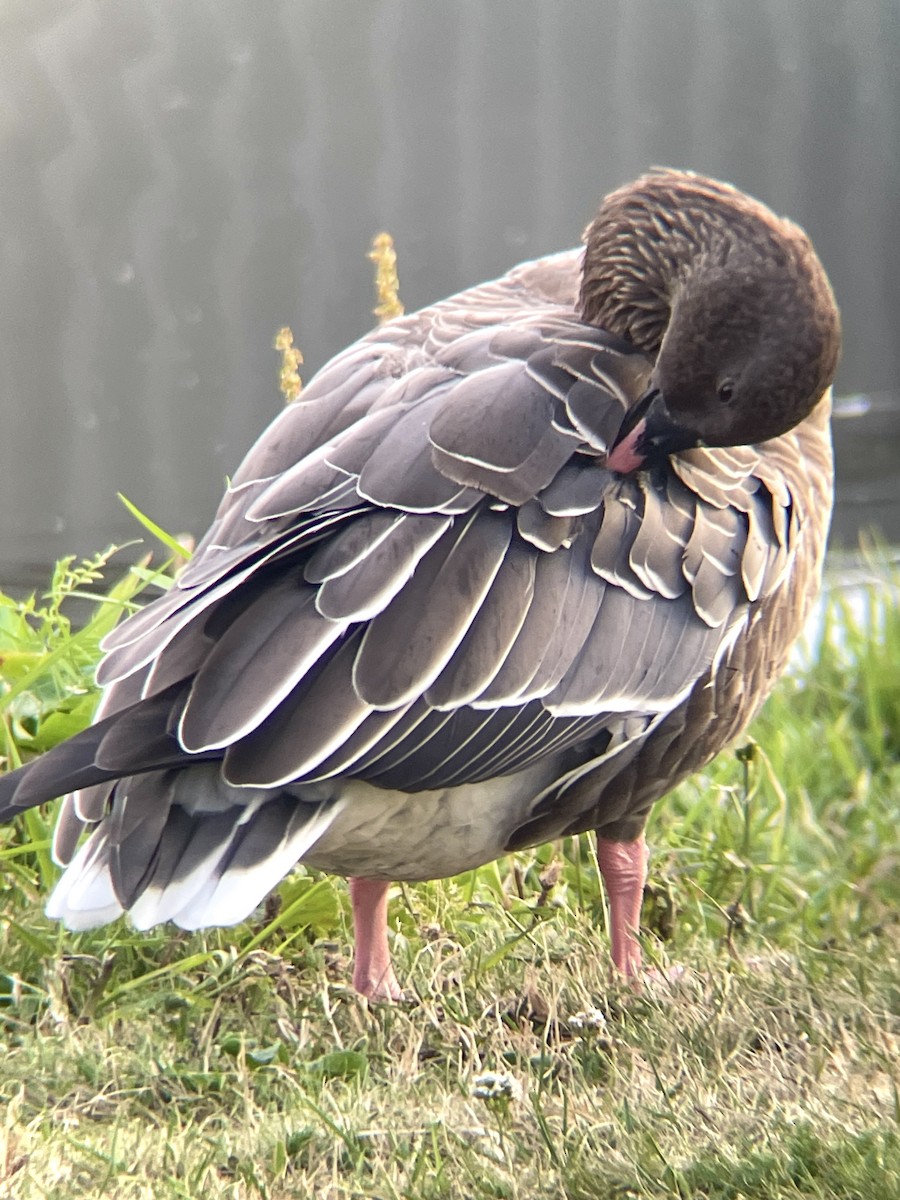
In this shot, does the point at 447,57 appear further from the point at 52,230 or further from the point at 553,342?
the point at 553,342

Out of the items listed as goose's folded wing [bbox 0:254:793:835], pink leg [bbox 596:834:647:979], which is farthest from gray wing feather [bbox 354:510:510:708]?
pink leg [bbox 596:834:647:979]

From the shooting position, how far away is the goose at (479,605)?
2.64m

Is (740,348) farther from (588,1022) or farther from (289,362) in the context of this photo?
(588,1022)

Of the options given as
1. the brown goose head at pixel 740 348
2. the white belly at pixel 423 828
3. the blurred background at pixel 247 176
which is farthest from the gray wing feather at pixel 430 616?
the blurred background at pixel 247 176

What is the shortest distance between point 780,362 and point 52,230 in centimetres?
335

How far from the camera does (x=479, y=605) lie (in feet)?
9.18

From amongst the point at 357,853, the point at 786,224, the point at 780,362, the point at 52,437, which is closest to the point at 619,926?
the point at 357,853

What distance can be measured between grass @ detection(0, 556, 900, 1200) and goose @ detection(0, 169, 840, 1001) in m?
0.23

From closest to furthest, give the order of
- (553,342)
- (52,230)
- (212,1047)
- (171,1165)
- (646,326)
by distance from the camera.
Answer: (171,1165) < (212,1047) < (553,342) < (646,326) < (52,230)

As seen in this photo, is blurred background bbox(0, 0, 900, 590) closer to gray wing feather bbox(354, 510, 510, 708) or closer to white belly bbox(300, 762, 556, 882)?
white belly bbox(300, 762, 556, 882)

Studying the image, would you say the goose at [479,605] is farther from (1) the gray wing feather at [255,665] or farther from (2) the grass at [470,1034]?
(2) the grass at [470,1034]

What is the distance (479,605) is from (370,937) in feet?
2.87

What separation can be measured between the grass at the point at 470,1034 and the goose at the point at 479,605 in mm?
230

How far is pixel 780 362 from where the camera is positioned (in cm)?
299
